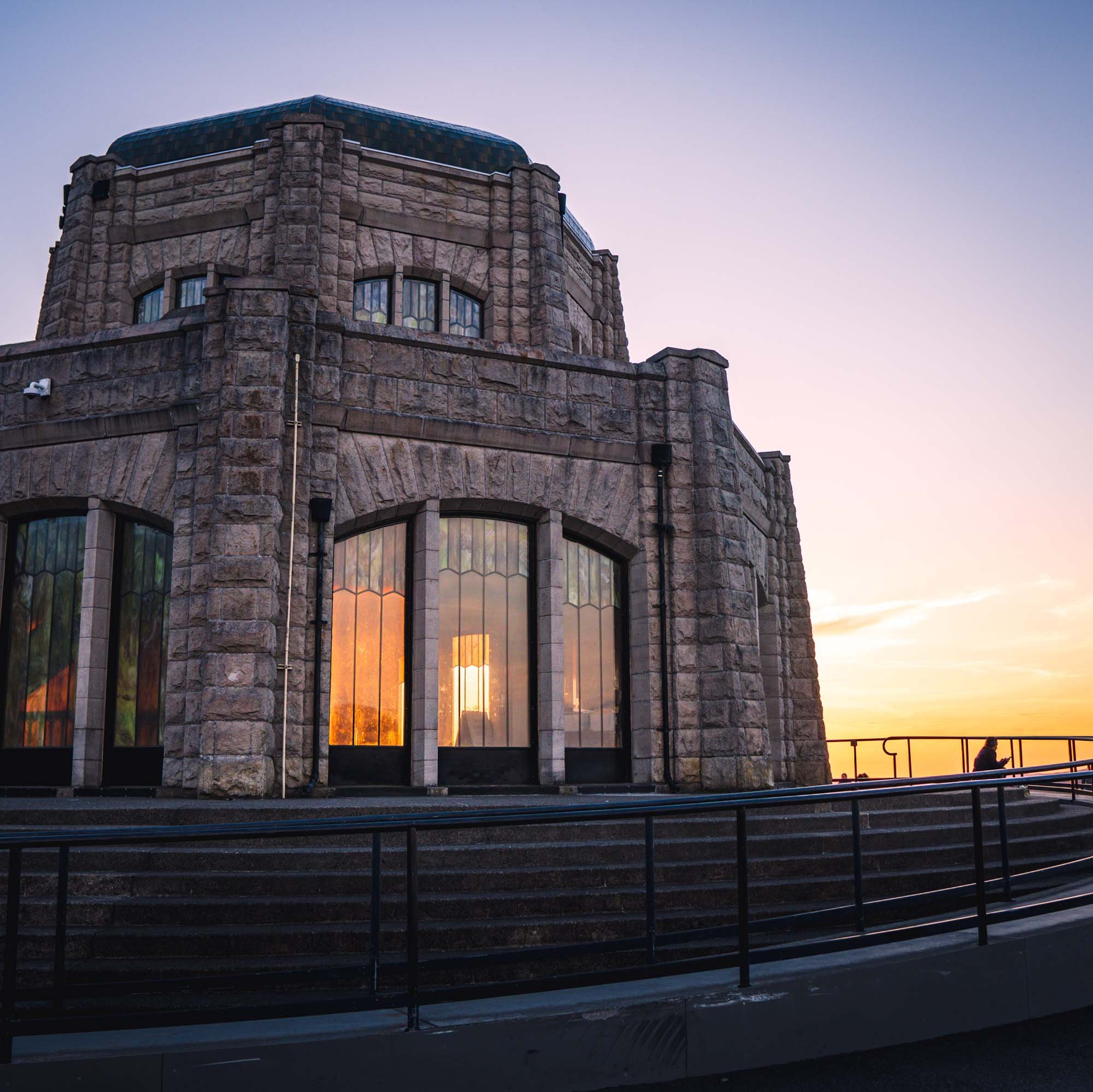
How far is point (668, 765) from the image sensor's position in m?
13.4

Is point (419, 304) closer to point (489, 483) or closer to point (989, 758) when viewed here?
point (489, 483)

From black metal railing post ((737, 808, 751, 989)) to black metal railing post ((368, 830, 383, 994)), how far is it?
68.0 inches

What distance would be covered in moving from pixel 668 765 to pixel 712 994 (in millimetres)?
8385

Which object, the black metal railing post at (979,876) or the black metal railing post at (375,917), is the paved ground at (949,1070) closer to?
the black metal railing post at (979,876)

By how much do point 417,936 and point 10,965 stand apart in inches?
71.1

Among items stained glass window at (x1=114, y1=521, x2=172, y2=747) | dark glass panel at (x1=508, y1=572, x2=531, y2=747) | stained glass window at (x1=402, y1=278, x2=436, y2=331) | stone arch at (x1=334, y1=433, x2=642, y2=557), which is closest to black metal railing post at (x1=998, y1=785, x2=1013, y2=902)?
dark glass panel at (x1=508, y1=572, x2=531, y2=747)

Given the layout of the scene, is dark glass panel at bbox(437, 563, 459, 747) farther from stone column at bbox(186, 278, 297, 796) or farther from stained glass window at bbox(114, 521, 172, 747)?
stained glass window at bbox(114, 521, 172, 747)

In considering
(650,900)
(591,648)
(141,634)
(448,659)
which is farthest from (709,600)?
(650,900)

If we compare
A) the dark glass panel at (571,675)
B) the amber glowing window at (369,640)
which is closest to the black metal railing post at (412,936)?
the amber glowing window at (369,640)

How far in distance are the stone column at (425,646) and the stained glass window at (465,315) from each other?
6.57 meters

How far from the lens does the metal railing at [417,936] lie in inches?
186

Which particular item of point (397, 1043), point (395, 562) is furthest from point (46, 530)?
point (397, 1043)

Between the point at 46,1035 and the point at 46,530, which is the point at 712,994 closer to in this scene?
the point at 46,1035

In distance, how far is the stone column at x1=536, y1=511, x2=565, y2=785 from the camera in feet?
42.8
